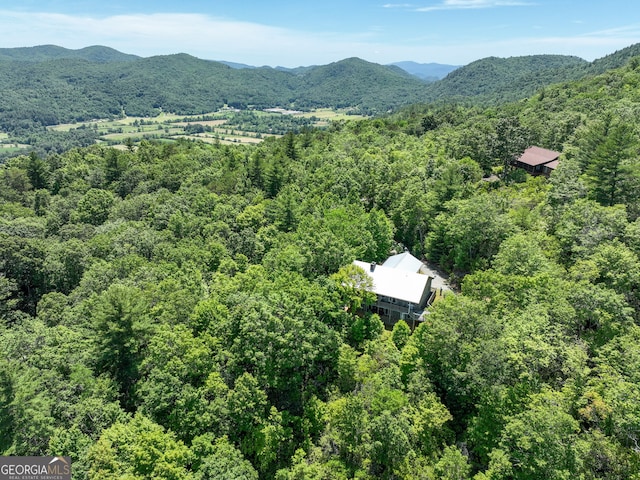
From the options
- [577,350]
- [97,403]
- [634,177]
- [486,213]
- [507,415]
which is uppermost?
[634,177]

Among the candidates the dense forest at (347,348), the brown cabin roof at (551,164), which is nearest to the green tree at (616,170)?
the dense forest at (347,348)

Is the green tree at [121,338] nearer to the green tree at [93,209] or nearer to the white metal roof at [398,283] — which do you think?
the white metal roof at [398,283]

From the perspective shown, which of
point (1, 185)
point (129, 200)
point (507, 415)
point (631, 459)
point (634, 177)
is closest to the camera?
point (631, 459)

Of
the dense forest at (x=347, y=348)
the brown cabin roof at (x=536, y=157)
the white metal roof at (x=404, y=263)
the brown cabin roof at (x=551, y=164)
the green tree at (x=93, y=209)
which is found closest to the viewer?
the dense forest at (x=347, y=348)

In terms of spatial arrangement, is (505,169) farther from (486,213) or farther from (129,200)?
(129,200)

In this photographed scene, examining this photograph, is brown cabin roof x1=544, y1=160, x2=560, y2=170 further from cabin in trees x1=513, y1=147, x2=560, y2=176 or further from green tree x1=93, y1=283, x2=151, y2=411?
green tree x1=93, y1=283, x2=151, y2=411

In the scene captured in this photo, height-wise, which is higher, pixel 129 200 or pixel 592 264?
pixel 592 264

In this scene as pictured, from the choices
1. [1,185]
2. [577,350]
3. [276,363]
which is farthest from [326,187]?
[1,185]
